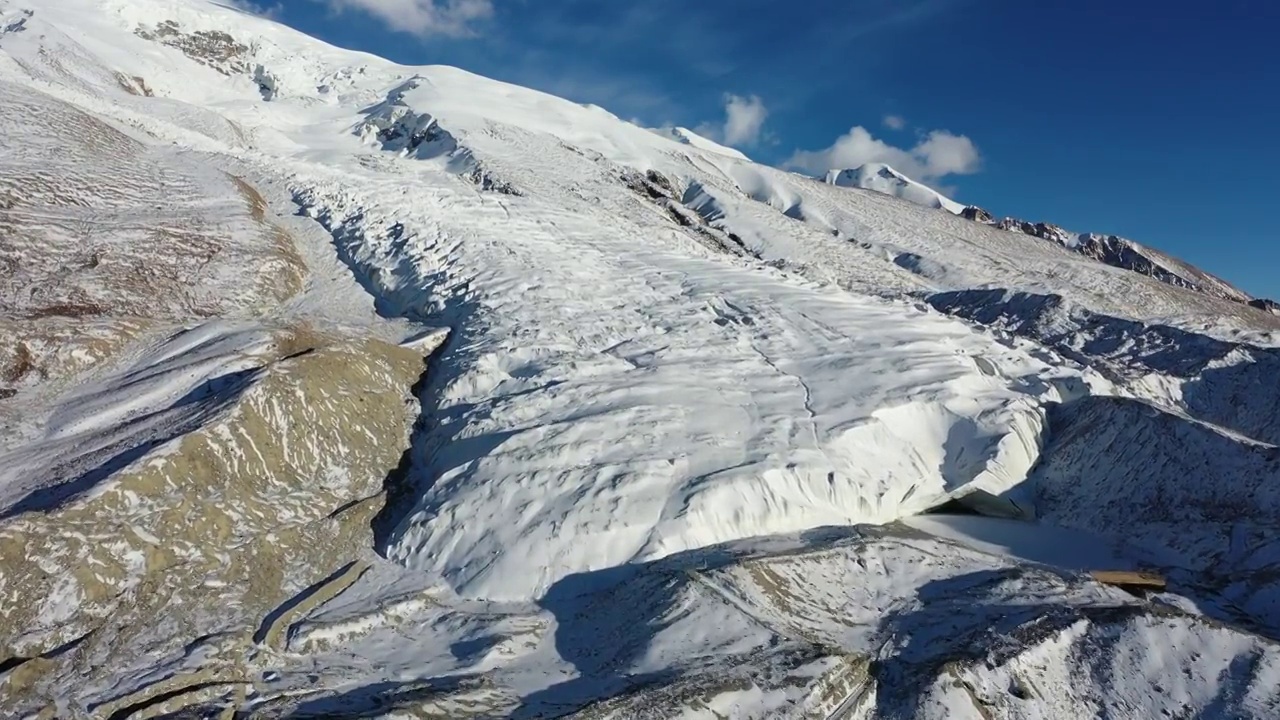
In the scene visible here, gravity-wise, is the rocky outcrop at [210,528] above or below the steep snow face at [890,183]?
below

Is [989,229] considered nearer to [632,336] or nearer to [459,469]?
[632,336]

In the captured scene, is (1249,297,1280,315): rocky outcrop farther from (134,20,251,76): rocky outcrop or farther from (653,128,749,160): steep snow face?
(134,20,251,76): rocky outcrop

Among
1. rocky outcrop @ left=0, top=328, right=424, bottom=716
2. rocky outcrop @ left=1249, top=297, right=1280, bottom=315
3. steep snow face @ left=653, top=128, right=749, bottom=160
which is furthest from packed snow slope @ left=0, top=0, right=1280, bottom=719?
steep snow face @ left=653, top=128, right=749, bottom=160

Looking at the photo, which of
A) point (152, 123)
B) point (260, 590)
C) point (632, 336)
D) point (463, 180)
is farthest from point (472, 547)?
point (152, 123)

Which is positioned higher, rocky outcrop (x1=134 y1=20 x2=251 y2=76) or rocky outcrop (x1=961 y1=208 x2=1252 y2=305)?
rocky outcrop (x1=961 y1=208 x2=1252 y2=305)

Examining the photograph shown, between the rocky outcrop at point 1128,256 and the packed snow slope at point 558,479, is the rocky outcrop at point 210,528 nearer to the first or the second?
the packed snow slope at point 558,479

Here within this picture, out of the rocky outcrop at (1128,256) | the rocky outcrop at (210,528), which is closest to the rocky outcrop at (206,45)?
the rocky outcrop at (210,528)
